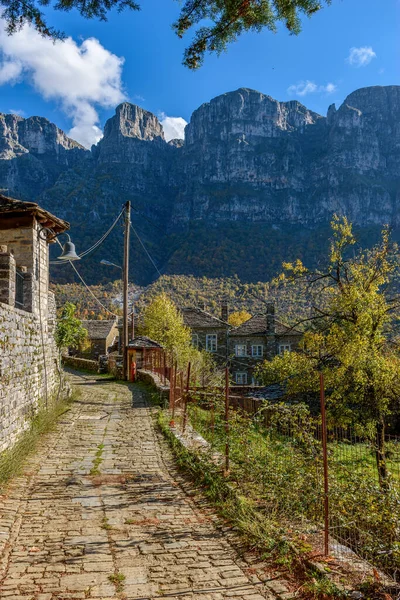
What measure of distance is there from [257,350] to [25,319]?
3537cm

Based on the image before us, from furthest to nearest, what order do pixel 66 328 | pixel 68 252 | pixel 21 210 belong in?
1. pixel 66 328
2. pixel 68 252
3. pixel 21 210

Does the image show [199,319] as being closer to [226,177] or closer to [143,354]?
[143,354]

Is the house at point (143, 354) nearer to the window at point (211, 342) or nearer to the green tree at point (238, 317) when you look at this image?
the window at point (211, 342)

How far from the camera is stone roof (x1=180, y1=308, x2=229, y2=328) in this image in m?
44.5

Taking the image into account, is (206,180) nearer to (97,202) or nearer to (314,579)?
(97,202)

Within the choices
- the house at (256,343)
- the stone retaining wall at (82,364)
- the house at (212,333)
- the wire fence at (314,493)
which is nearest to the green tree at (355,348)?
the wire fence at (314,493)

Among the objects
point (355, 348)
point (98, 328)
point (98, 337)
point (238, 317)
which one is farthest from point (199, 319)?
point (355, 348)

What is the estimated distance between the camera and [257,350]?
1673 inches

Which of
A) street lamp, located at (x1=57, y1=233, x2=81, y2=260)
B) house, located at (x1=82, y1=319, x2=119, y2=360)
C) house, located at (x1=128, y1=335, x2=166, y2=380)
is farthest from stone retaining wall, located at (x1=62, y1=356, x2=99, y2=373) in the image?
house, located at (x1=82, y1=319, x2=119, y2=360)

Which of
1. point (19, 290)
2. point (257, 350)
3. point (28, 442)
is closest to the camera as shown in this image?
point (28, 442)

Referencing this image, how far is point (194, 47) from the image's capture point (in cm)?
549

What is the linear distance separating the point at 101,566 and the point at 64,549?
53cm

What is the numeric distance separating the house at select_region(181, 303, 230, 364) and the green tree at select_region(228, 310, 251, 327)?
18.1 metres

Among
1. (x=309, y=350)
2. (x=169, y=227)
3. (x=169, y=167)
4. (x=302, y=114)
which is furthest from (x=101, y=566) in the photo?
(x=302, y=114)
